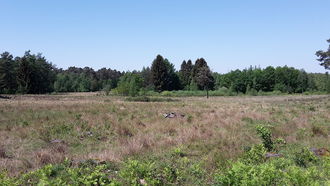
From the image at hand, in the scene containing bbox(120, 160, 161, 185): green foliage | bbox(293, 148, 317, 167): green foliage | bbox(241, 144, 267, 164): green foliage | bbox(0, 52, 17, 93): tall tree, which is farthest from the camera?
bbox(0, 52, 17, 93): tall tree

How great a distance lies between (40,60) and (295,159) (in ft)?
285

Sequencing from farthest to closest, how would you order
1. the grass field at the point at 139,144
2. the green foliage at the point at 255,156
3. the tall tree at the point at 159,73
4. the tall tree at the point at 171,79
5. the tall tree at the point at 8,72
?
the tall tree at the point at 171,79, the tall tree at the point at 159,73, the tall tree at the point at 8,72, the green foliage at the point at 255,156, the grass field at the point at 139,144

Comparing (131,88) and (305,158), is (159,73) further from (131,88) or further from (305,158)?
(305,158)

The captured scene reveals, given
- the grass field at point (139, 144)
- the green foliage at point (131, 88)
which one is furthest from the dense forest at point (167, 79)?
the grass field at point (139, 144)

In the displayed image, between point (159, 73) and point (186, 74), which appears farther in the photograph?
point (186, 74)

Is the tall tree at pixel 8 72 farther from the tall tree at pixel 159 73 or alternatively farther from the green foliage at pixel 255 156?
the green foliage at pixel 255 156

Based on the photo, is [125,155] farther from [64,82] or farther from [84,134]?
[64,82]

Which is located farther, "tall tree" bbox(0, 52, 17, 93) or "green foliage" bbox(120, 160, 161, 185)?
"tall tree" bbox(0, 52, 17, 93)

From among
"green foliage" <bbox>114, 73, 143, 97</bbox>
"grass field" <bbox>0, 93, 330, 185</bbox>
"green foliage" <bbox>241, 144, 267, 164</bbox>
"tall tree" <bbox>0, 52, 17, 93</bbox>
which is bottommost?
"grass field" <bbox>0, 93, 330, 185</bbox>

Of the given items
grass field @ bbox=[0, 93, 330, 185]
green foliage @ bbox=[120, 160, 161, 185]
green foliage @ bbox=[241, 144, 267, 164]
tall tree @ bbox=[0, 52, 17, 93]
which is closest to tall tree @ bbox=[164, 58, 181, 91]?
tall tree @ bbox=[0, 52, 17, 93]

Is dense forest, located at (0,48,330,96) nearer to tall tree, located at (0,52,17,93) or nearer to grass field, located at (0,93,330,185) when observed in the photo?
tall tree, located at (0,52,17,93)

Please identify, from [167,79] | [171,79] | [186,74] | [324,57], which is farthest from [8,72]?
[324,57]

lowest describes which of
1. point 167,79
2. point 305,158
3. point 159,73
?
point 305,158

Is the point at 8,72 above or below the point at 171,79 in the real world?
above
